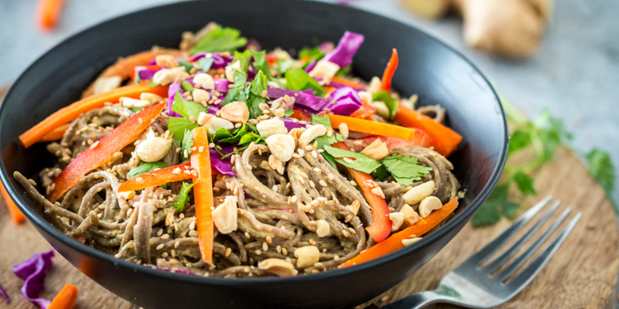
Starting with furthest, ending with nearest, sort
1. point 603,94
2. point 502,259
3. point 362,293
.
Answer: point 603,94 → point 502,259 → point 362,293

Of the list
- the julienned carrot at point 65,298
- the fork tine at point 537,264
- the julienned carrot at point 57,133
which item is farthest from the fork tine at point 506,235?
the julienned carrot at point 57,133

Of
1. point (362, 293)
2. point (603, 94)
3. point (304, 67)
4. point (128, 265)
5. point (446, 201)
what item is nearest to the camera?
point (128, 265)

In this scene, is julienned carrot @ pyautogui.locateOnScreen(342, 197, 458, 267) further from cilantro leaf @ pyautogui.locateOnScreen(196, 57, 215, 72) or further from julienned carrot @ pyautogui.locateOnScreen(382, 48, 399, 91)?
cilantro leaf @ pyautogui.locateOnScreen(196, 57, 215, 72)

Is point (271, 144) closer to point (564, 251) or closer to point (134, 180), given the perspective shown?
point (134, 180)

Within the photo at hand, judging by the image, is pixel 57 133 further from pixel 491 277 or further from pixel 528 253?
pixel 528 253

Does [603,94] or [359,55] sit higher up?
[359,55]

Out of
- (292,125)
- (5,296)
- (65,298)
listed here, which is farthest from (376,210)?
(5,296)

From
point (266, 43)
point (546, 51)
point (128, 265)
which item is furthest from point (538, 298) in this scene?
point (546, 51)
